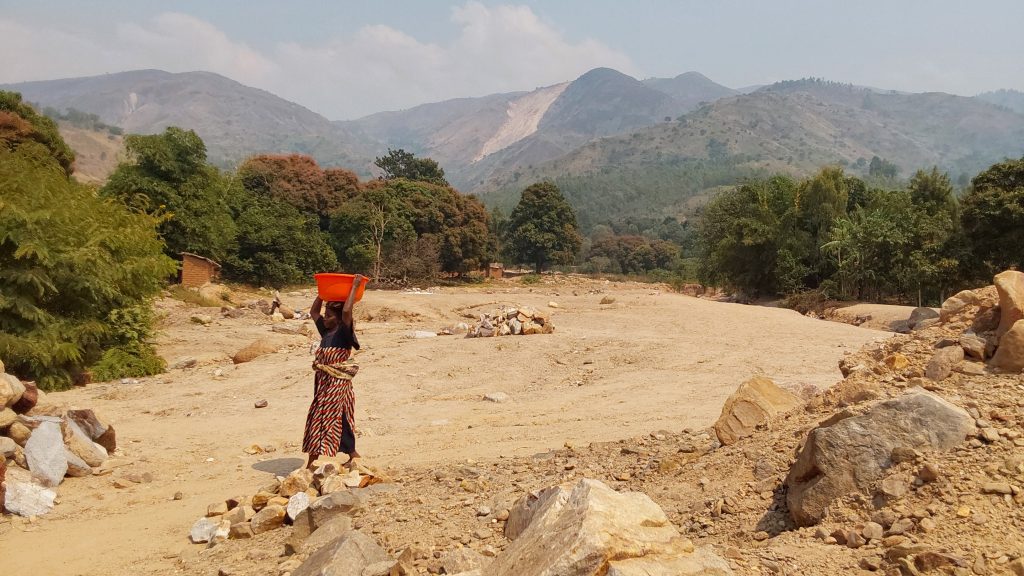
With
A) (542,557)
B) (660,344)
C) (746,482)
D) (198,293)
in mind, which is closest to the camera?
(542,557)

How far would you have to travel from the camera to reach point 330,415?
6711mm

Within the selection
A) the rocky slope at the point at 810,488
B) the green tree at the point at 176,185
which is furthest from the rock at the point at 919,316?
the green tree at the point at 176,185

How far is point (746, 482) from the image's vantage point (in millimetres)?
4812

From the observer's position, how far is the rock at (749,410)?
569 cm

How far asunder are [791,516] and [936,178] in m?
31.1

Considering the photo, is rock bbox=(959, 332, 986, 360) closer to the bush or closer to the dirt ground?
the dirt ground

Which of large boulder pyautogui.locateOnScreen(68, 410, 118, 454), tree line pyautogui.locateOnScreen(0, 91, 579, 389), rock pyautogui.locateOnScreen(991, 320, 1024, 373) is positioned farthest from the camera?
tree line pyautogui.locateOnScreen(0, 91, 579, 389)

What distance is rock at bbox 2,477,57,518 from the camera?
19.8 ft

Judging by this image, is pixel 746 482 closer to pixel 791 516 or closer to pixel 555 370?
pixel 791 516

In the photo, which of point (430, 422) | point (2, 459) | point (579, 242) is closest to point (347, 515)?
point (2, 459)

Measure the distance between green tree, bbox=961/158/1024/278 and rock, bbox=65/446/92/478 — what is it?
24109mm

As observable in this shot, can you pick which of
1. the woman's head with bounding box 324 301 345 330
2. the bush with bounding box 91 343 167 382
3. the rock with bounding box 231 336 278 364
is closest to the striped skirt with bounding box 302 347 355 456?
the woman's head with bounding box 324 301 345 330

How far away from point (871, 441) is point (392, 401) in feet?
26.3

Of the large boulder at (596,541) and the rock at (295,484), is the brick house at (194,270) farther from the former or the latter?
the large boulder at (596,541)
